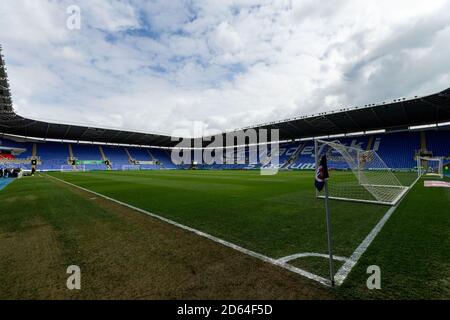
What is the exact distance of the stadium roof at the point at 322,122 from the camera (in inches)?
1171

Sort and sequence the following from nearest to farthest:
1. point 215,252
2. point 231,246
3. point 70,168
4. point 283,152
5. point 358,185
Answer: point 215,252 < point 231,246 < point 358,185 < point 70,168 < point 283,152

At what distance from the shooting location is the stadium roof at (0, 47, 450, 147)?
29.7 m

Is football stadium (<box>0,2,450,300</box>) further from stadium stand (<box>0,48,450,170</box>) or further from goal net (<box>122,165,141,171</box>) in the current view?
goal net (<box>122,165,141,171</box>)

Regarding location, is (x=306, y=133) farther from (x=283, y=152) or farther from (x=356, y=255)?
(x=356, y=255)

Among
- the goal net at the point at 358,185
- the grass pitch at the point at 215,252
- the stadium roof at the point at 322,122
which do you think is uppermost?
the stadium roof at the point at 322,122

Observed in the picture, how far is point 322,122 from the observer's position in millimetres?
42250

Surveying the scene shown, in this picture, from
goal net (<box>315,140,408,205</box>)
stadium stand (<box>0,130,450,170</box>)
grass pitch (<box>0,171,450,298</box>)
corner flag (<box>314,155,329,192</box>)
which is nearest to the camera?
grass pitch (<box>0,171,450,298</box>)

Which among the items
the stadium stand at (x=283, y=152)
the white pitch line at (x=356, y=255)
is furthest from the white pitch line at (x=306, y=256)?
the stadium stand at (x=283, y=152)

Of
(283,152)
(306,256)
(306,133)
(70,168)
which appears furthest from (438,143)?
(70,168)

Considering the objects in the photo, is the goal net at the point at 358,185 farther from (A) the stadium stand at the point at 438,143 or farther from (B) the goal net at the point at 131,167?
(B) the goal net at the point at 131,167

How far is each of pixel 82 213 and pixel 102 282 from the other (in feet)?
16.7

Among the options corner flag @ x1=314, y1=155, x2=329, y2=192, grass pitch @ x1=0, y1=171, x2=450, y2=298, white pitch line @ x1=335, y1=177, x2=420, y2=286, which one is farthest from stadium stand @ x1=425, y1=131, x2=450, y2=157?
corner flag @ x1=314, y1=155, x2=329, y2=192

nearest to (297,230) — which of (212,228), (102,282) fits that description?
(212,228)
